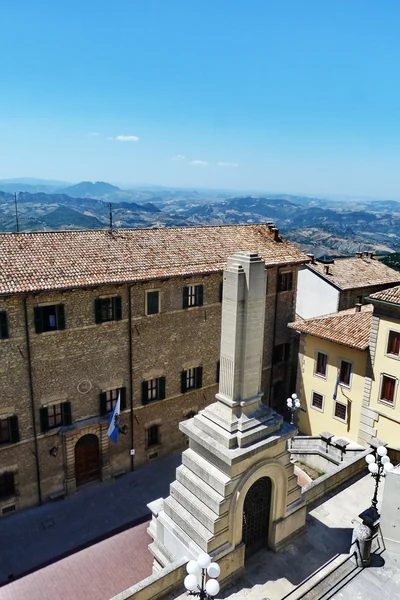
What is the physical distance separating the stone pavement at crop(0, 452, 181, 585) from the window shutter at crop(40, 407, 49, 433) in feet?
13.6

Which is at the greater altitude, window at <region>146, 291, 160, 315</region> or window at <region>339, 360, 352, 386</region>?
window at <region>146, 291, 160, 315</region>

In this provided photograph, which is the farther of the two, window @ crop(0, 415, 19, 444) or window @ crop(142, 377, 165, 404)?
window @ crop(142, 377, 165, 404)

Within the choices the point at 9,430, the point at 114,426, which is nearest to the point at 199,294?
the point at 114,426

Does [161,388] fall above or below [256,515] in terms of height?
above

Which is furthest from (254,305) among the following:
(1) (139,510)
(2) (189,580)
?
(1) (139,510)

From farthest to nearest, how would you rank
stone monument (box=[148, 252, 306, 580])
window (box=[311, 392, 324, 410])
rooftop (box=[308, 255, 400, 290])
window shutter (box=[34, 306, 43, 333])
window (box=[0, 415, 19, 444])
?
rooftop (box=[308, 255, 400, 290]), window (box=[311, 392, 324, 410]), window (box=[0, 415, 19, 444]), window shutter (box=[34, 306, 43, 333]), stone monument (box=[148, 252, 306, 580])

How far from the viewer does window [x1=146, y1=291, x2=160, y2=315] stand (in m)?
22.5

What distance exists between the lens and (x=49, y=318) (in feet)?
64.3

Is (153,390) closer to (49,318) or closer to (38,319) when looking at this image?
(49,318)

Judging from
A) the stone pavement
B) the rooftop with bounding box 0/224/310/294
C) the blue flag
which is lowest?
the stone pavement

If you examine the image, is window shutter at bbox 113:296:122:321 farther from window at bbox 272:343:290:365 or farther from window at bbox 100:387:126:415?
window at bbox 272:343:290:365

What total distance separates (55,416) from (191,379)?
8130 mm

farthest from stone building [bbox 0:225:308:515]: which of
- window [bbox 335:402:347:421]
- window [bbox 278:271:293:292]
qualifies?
window [bbox 335:402:347:421]

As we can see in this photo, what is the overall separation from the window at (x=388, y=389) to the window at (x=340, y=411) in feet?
8.46
